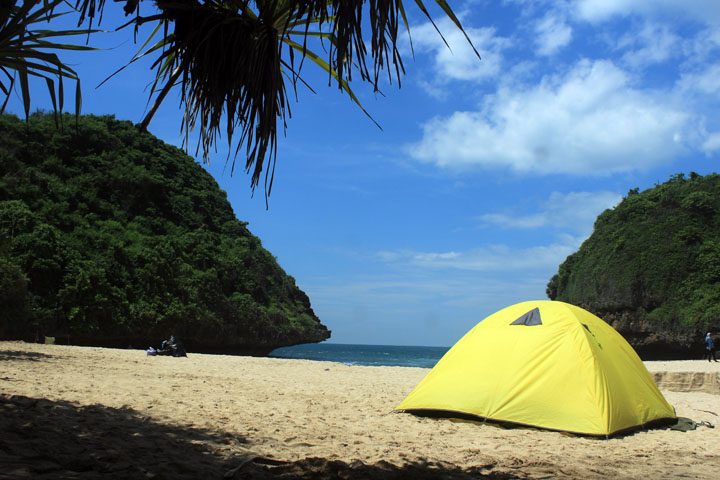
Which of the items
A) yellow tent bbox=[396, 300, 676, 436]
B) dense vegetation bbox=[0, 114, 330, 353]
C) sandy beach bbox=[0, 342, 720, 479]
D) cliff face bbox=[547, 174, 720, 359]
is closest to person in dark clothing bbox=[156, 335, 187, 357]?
dense vegetation bbox=[0, 114, 330, 353]

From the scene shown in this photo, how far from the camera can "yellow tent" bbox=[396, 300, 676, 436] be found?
595 centimetres

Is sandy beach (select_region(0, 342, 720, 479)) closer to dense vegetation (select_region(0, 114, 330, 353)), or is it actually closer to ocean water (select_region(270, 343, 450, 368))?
dense vegetation (select_region(0, 114, 330, 353))

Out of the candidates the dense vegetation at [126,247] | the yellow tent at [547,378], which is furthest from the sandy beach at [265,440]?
the dense vegetation at [126,247]

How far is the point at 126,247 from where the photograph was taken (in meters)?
30.5

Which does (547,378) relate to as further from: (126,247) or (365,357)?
(365,357)

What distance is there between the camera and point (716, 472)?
4.50m

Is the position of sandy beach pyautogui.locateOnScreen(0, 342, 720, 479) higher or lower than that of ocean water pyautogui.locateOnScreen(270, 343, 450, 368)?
higher

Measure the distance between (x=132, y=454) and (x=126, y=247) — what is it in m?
30.3

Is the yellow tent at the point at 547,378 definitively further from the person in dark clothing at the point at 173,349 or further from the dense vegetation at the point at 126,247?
the dense vegetation at the point at 126,247

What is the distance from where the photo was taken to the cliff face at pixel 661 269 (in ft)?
128

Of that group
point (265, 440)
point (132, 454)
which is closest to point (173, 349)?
point (265, 440)

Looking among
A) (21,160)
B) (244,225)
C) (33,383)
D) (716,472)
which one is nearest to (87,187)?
(21,160)

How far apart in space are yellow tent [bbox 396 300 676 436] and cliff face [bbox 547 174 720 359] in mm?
37412

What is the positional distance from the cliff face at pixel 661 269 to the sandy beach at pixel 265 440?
3765cm
